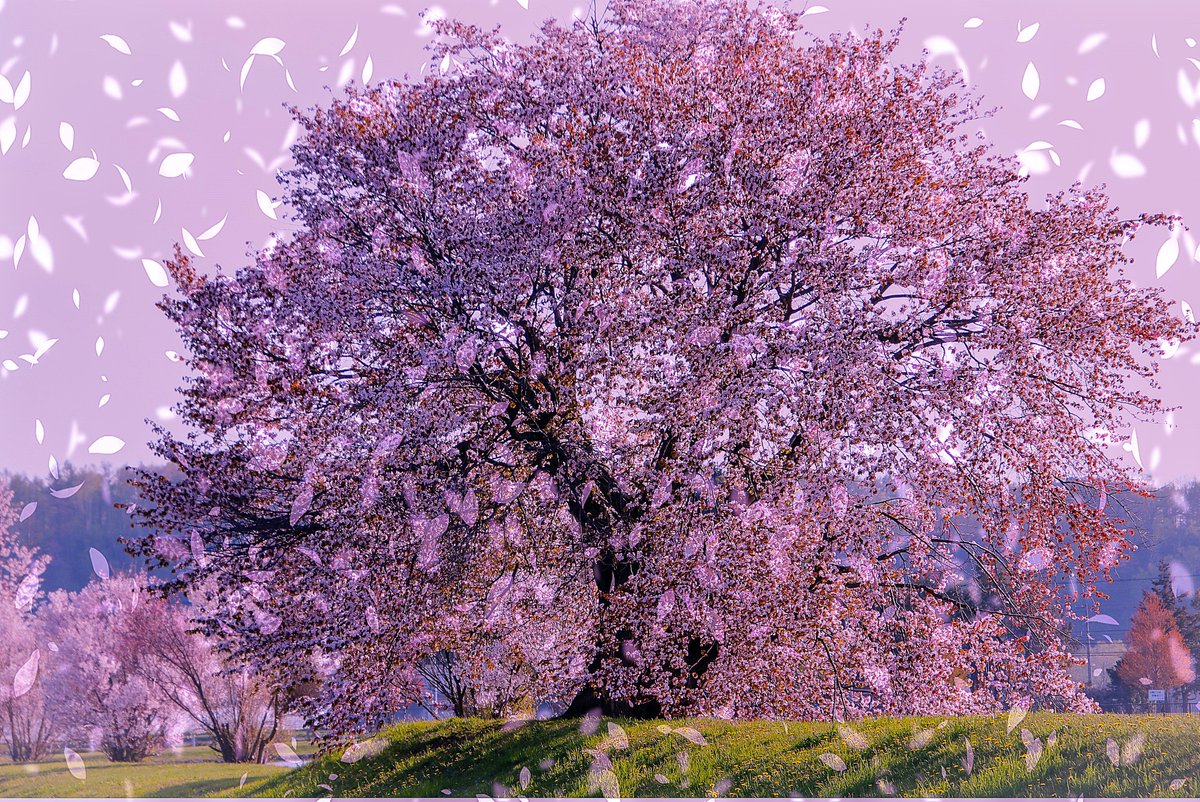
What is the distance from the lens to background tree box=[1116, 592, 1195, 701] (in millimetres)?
48375

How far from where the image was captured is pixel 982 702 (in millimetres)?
16906

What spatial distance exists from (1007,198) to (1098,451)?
166 inches

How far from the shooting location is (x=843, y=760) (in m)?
11.5

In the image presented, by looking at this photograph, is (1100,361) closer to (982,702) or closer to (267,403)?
(982,702)

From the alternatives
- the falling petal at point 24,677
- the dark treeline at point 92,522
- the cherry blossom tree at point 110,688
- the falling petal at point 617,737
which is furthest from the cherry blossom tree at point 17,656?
the falling petal at point 617,737

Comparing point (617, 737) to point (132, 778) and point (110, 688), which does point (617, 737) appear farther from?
point (110, 688)

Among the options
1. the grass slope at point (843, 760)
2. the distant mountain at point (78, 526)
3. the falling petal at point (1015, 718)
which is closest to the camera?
the grass slope at point (843, 760)

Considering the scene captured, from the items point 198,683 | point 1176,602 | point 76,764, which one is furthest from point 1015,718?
point 1176,602

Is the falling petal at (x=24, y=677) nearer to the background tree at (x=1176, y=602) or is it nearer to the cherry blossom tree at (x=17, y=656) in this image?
the cherry blossom tree at (x=17, y=656)

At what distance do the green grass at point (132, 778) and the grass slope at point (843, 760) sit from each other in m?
9.90

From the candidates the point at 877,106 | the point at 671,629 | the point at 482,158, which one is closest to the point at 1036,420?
the point at 877,106

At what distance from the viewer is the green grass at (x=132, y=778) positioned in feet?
78.4

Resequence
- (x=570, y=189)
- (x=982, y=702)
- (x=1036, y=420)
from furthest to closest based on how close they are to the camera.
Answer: (x=982, y=702)
(x=1036, y=420)
(x=570, y=189)

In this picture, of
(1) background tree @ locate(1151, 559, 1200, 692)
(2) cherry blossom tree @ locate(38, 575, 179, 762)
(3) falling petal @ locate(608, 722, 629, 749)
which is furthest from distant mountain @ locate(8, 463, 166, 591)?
(1) background tree @ locate(1151, 559, 1200, 692)
